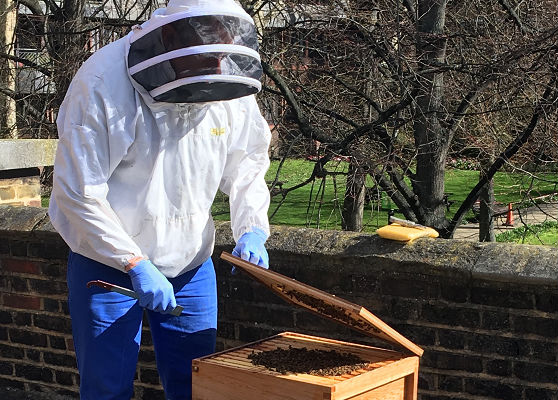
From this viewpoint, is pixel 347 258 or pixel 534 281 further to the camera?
pixel 347 258

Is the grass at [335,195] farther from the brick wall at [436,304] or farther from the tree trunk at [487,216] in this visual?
the brick wall at [436,304]

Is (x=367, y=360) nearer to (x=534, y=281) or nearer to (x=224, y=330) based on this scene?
(x=534, y=281)

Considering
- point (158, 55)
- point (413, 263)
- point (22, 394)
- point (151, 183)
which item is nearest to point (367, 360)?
point (413, 263)

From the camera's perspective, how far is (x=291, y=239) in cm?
386

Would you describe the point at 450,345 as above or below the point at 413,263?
below

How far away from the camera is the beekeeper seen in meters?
2.77

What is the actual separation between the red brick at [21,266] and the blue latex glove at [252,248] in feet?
6.09

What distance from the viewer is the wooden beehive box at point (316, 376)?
251 cm

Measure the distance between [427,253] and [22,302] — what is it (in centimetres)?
252

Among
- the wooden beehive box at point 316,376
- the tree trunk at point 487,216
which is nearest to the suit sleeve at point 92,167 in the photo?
the wooden beehive box at point 316,376

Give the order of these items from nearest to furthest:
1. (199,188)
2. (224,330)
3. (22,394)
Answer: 1. (199,188)
2. (224,330)
3. (22,394)

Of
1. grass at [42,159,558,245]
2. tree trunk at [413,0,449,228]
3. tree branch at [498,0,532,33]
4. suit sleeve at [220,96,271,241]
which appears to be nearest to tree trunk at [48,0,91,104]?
grass at [42,159,558,245]

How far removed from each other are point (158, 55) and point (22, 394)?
2794 mm

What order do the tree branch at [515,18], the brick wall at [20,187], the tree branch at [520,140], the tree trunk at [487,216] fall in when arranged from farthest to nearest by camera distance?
the tree trunk at [487,216] → the tree branch at [515,18] → the tree branch at [520,140] → the brick wall at [20,187]
